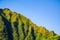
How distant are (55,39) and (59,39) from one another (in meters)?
1.38

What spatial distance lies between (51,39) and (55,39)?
2379 millimetres

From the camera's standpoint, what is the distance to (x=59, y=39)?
71562 mm

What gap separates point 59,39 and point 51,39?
2.91 meters

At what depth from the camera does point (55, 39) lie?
71.1m

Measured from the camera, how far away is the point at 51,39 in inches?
2884
